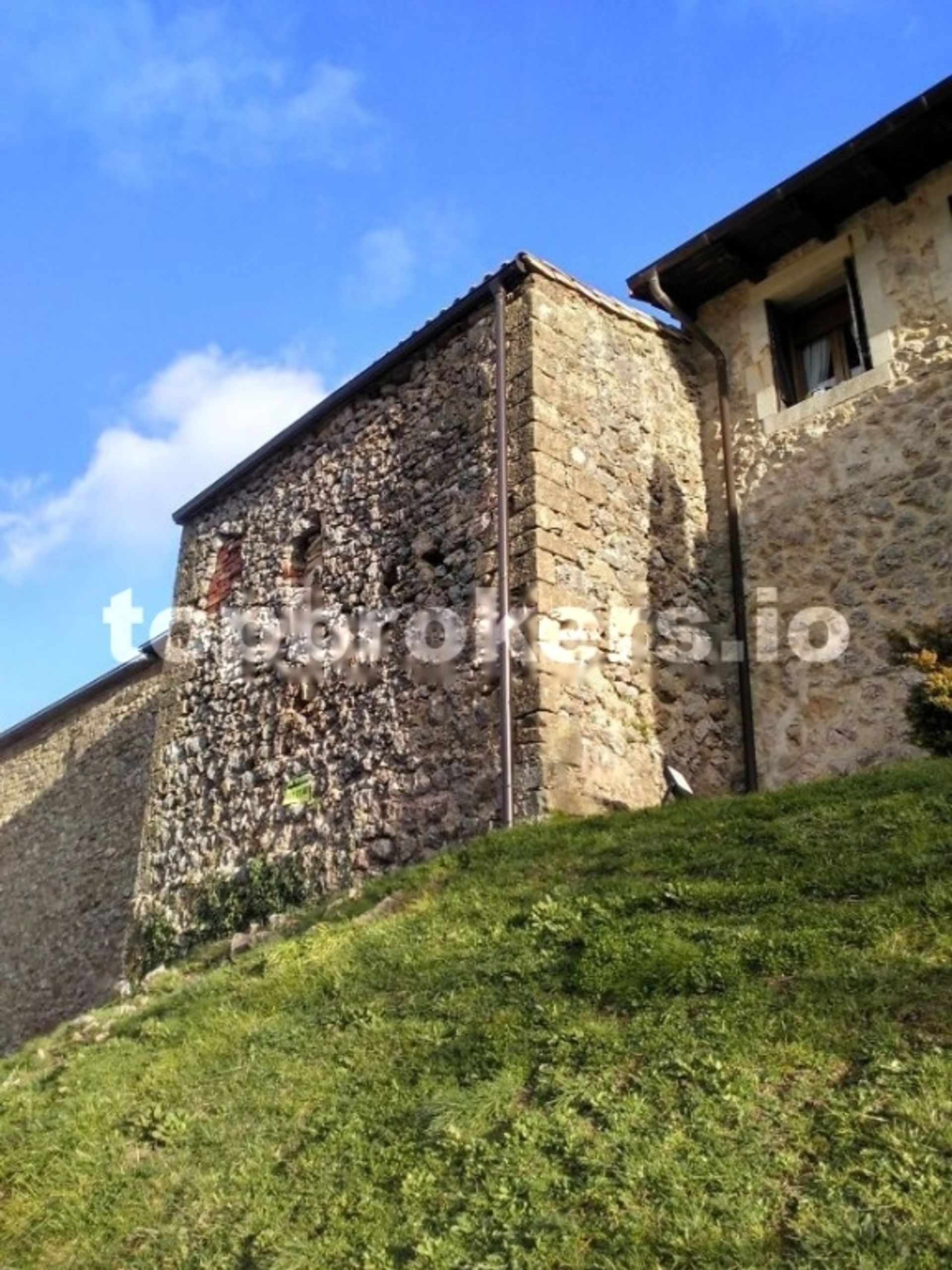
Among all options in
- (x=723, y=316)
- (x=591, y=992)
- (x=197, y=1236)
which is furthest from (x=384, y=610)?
(x=197, y=1236)

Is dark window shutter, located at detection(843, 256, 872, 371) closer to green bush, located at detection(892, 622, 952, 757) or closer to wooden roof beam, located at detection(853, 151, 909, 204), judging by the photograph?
wooden roof beam, located at detection(853, 151, 909, 204)

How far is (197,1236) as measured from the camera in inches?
151

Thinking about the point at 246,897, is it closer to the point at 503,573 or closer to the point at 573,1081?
the point at 503,573

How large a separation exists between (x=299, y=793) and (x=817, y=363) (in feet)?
17.3

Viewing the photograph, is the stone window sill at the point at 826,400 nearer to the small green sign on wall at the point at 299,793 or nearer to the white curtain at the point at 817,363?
the white curtain at the point at 817,363

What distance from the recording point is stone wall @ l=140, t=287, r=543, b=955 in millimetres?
7988

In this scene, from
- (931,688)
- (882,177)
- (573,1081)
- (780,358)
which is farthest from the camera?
(780,358)

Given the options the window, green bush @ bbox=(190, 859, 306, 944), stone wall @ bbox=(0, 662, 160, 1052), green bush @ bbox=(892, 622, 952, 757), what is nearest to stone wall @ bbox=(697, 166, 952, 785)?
the window

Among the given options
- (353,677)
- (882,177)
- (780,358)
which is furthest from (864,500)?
(353,677)

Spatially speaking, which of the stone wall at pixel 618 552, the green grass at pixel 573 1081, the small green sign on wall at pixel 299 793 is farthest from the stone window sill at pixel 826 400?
the small green sign on wall at pixel 299 793

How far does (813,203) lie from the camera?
29.3 feet

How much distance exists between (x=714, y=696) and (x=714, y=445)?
7.25ft

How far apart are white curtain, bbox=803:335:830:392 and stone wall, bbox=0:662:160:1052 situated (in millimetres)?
7971

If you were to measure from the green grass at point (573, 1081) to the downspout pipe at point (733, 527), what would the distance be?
239cm
